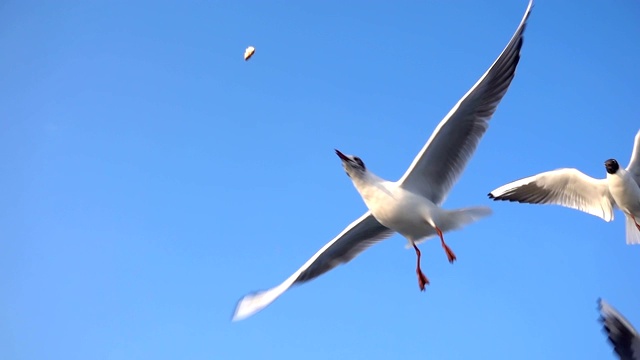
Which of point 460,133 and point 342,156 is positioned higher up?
point 342,156

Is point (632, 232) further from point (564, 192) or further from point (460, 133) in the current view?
point (460, 133)

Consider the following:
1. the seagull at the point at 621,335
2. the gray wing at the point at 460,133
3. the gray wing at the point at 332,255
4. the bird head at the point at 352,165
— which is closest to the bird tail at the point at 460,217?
the gray wing at the point at 460,133

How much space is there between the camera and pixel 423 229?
22.2 feet

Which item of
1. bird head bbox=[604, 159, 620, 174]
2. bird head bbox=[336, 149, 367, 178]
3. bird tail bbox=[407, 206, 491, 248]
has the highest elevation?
bird head bbox=[336, 149, 367, 178]

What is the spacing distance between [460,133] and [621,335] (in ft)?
7.07

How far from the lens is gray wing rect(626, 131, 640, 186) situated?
26.6ft

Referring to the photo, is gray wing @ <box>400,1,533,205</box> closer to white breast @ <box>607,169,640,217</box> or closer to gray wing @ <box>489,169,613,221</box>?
gray wing @ <box>489,169,613,221</box>

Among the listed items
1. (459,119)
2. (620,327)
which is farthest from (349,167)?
(620,327)

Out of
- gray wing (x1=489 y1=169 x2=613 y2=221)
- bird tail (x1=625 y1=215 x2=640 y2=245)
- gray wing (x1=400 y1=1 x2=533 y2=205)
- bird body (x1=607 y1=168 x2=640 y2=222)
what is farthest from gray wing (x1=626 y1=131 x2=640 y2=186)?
gray wing (x1=400 y1=1 x2=533 y2=205)

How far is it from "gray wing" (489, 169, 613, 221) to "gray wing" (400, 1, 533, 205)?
2214 millimetres

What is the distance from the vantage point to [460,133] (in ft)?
21.2

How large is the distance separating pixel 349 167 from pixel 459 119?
119 cm

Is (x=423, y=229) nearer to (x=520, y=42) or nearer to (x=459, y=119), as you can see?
(x=459, y=119)

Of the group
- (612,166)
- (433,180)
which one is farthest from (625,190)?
(433,180)
